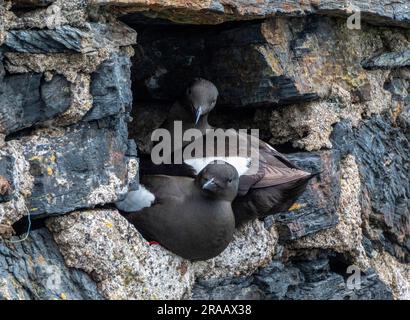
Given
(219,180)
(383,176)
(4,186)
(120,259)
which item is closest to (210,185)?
(219,180)

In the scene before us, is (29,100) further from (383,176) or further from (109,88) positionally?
(383,176)

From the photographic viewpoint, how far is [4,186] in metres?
4.03

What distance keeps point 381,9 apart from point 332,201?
135 centimetres

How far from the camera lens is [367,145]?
611 centimetres

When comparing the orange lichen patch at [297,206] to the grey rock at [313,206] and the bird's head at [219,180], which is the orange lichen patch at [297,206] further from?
the bird's head at [219,180]

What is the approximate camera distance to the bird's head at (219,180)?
511 centimetres

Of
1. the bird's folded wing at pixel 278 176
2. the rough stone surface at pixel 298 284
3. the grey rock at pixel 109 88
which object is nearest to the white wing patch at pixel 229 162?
the bird's folded wing at pixel 278 176

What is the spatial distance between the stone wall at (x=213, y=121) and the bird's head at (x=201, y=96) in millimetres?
143

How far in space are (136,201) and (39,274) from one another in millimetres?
961

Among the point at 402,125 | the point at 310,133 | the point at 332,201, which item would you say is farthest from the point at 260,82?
the point at 402,125

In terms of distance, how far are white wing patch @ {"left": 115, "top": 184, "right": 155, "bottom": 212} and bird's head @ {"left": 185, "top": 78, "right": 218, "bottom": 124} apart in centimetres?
84


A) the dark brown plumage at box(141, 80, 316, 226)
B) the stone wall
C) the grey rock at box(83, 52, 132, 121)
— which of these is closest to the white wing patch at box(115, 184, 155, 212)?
the stone wall

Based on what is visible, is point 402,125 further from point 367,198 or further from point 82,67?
point 82,67

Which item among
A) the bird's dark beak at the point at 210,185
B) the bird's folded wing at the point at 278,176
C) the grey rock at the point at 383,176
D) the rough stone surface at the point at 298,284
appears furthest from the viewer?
the grey rock at the point at 383,176
